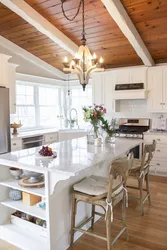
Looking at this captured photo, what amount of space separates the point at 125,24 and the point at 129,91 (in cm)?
170

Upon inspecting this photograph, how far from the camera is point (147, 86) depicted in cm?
487

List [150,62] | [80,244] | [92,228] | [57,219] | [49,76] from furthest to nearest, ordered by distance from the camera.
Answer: [49,76] < [150,62] < [92,228] < [80,244] < [57,219]


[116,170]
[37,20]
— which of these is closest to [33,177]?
[116,170]

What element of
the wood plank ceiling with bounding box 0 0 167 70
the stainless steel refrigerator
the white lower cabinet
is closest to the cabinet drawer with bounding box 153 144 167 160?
the white lower cabinet

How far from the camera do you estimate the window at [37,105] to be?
17.5 ft

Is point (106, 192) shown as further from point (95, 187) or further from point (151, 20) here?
point (151, 20)

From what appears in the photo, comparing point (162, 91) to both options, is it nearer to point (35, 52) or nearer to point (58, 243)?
point (35, 52)

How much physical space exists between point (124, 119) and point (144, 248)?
11.5 feet

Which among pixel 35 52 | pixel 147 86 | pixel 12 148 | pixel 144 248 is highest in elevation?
pixel 35 52

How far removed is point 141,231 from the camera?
262 centimetres

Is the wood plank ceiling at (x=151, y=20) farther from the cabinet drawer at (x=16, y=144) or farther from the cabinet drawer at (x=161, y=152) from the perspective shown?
the cabinet drawer at (x=16, y=144)

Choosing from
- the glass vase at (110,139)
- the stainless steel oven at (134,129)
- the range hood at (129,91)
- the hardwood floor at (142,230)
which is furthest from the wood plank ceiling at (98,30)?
the hardwood floor at (142,230)

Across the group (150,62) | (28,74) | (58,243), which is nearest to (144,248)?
(58,243)

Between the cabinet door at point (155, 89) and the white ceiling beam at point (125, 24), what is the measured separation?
334 millimetres
